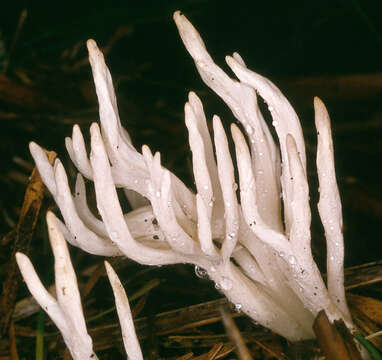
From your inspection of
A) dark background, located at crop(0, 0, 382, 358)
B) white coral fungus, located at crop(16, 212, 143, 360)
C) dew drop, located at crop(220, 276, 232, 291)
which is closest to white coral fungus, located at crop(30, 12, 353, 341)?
dew drop, located at crop(220, 276, 232, 291)

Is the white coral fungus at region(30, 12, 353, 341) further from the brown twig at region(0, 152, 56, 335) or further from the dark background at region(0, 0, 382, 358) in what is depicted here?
the dark background at region(0, 0, 382, 358)

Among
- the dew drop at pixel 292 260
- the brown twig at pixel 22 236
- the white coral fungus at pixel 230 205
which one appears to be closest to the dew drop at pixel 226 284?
the white coral fungus at pixel 230 205

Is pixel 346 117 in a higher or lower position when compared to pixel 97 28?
lower

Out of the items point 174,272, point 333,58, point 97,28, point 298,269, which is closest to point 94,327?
point 174,272

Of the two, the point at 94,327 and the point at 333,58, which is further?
the point at 333,58

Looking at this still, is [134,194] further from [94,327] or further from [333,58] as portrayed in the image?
[333,58]

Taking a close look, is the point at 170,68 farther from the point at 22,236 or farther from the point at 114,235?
the point at 114,235
